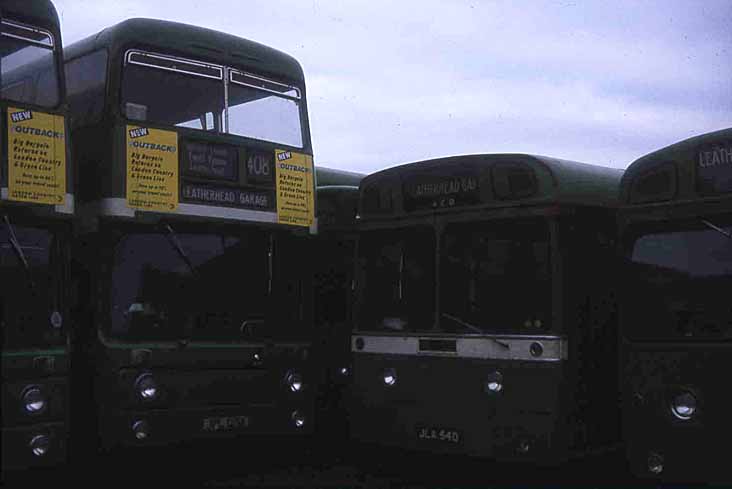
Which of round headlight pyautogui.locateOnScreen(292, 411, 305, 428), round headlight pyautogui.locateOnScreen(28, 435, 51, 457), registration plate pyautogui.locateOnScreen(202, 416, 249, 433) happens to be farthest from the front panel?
round headlight pyautogui.locateOnScreen(28, 435, 51, 457)

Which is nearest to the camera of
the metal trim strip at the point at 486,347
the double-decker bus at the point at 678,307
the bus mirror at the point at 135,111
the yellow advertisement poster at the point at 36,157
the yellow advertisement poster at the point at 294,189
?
the double-decker bus at the point at 678,307

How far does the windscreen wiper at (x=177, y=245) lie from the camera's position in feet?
29.4

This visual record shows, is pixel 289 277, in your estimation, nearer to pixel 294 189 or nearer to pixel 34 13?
pixel 294 189

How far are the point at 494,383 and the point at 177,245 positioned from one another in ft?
10.3

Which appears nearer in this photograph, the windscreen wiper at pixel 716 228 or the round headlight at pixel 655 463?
the windscreen wiper at pixel 716 228

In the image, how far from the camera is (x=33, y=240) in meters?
7.98

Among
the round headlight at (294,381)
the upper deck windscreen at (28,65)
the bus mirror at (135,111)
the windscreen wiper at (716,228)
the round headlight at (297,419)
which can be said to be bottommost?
the round headlight at (297,419)

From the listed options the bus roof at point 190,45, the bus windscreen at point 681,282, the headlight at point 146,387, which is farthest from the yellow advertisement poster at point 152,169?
the bus windscreen at point 681,282

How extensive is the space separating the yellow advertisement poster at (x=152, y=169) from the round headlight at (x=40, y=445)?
215cm

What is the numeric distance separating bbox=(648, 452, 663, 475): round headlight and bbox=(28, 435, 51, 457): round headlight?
475 centimetres

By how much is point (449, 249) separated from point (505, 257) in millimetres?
655

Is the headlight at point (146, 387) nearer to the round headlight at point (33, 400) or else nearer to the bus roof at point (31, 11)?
the round headlight at point (33, 400)

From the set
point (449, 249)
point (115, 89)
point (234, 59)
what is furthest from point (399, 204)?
point (115, 89)

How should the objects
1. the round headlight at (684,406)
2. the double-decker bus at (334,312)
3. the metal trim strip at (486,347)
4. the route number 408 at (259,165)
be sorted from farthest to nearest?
1. the double-decker bus at (334,312)
2. the route number 408 at (259,165)
3. the metal trim strip at (486,347)
4. the round headlight at (684,406)
